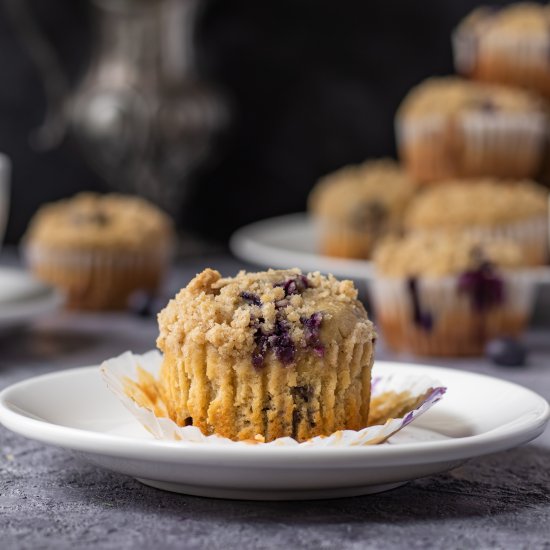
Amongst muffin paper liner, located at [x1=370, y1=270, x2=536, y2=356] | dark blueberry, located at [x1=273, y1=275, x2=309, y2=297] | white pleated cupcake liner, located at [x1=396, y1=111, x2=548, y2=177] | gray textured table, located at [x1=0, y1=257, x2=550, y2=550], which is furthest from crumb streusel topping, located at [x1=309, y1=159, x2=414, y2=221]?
dark blueberry, located at [x1=273, y1=275, x2=309, y2=297]

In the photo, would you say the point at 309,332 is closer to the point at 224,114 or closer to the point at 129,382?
the point at 129,382

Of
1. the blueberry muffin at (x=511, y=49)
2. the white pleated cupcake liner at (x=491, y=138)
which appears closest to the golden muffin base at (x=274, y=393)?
the white pleated cupcake liner at (x=491, y=138)

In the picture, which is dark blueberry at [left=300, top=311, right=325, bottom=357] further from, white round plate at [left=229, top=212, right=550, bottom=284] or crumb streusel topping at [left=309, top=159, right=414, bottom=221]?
crumb streusel topping at [left=309, top=159, right=414, bottom=221]

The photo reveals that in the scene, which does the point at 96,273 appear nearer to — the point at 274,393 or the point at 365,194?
the point at 365,194

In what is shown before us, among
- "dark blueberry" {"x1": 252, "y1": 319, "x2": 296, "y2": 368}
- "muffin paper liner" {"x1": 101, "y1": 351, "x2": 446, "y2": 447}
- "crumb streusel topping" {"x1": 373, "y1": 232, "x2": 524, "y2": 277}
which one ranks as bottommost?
"crumb streusel topping" {"x1": 373, "y1": 232, "x2": 524, "y2": 277}

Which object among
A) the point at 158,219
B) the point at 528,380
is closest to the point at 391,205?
the point at 158,219

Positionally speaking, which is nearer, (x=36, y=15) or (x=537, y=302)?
(x=537, y=302)
